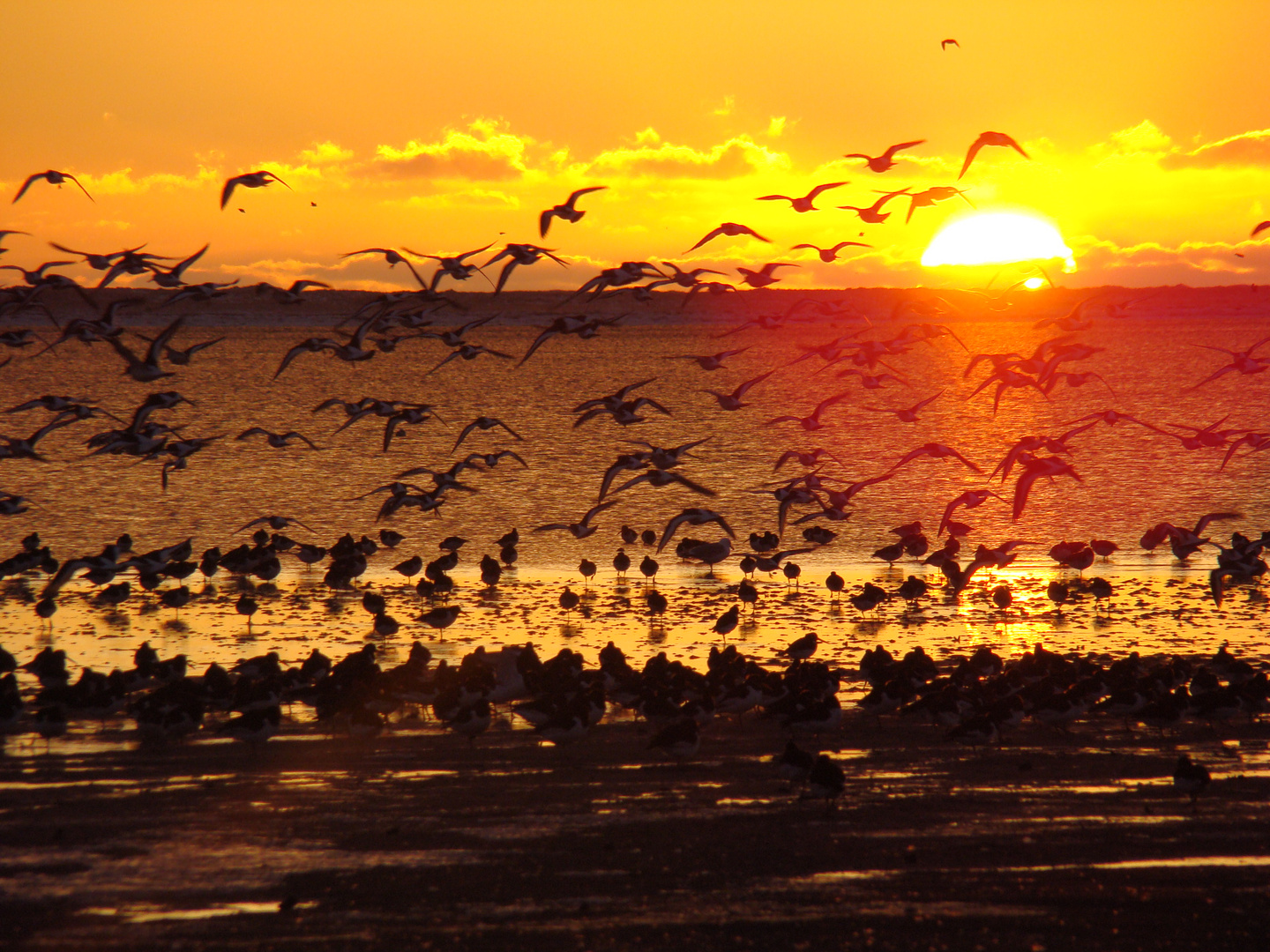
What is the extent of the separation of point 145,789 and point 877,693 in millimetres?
6260

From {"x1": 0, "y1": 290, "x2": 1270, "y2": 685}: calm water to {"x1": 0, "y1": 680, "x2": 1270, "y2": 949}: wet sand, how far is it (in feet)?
13.9

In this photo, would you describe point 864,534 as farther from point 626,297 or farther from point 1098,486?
point 626,297

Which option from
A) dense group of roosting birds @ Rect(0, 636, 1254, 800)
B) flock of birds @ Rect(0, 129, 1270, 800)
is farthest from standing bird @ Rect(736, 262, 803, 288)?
dense group of roosting birds @ Rect(0, 636, 1254, 800)

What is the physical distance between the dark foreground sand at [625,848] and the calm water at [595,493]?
4.24 meters

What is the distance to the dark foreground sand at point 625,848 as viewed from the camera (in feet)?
24.5

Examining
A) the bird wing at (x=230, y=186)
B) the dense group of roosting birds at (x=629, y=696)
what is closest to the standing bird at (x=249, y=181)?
the bird wing at (x=230, y=186)

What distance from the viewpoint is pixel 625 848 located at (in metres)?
8.60

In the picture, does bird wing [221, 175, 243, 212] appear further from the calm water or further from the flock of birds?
the calm water

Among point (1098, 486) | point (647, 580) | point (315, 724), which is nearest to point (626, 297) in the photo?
point (1098, 486)

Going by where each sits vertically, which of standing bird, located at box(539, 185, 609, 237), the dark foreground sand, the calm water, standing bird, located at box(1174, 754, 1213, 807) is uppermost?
standing bird, located at box(539, 185, 609, 237)

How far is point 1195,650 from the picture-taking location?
14312 mm

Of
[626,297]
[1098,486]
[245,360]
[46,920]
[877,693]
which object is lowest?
[46,920]

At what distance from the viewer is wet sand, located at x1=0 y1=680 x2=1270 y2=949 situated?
747cm

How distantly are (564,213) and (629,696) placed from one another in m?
11.6
